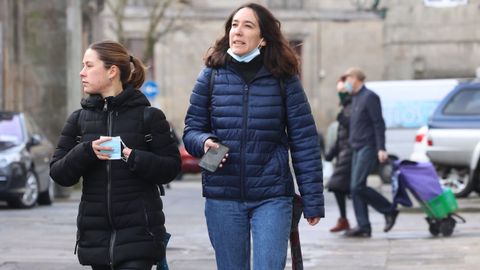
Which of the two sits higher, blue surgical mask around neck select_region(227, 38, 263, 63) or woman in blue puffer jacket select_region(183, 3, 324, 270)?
blue surgical mask around neck select_region(227, 38, 263, 63)

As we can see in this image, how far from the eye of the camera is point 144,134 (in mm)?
6434

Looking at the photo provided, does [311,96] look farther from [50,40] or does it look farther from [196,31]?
[50,40]

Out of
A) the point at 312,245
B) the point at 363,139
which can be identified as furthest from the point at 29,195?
the point at 312,245

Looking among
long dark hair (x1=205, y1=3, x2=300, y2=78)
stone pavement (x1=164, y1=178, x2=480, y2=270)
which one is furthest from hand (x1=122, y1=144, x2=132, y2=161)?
stone pavement (x1=164, y1=178, x2=480, y2=270)

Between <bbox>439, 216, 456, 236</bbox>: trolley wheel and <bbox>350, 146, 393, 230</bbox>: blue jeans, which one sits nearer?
<bbox>350, 146, 393, 230</bbox>: blue jeans

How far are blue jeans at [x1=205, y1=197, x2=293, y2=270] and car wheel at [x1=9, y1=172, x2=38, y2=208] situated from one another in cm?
1195

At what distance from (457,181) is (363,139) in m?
6.43

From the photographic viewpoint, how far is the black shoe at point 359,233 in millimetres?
14039

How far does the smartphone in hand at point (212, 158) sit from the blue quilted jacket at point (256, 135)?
0.09 metres

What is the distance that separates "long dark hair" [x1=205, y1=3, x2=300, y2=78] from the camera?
6668mm

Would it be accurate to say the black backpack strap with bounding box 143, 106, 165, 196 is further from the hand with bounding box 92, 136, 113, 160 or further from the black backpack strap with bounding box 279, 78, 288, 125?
the black backpack strap with bounding box 279, 78, 288, 125

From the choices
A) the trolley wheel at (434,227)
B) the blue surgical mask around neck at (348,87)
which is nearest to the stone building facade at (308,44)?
the blue surgical mask around neck at (348,87)

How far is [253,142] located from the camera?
654 centimetres

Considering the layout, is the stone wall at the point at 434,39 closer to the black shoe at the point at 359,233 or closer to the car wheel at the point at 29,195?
the car wheel at the point at 29,195
